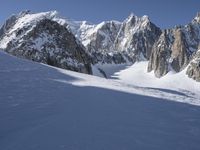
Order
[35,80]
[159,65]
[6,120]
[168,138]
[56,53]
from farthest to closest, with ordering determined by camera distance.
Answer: [159,65], [56,53], [35,80], [6,120], [168,138]

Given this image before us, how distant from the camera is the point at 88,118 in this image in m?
10.9

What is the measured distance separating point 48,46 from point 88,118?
35847mm

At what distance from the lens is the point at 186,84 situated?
3853 inches

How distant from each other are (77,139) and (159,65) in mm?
124983

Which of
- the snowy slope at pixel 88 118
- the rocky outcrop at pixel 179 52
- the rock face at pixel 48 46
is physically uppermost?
the rocky outcrop at pixel 179 52

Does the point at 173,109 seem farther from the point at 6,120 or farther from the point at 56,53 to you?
→ the point at 56,53

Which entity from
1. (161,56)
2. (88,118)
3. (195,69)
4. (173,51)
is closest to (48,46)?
(88,118)

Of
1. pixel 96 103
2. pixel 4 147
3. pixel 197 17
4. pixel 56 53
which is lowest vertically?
pixel 4 147

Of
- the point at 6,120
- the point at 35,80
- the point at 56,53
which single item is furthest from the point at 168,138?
the point at 56,53

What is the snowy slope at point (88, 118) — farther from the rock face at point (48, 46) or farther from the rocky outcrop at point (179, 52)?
the rocky outcrop at point (179, 52)

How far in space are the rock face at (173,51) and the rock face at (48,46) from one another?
80.1 meters

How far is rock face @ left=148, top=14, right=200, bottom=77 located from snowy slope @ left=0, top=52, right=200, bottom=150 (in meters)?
111

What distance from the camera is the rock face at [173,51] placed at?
418 ft

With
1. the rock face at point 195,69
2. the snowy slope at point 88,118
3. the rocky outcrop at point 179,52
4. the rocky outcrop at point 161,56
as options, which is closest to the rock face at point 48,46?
the snowy slope at point 88,118
